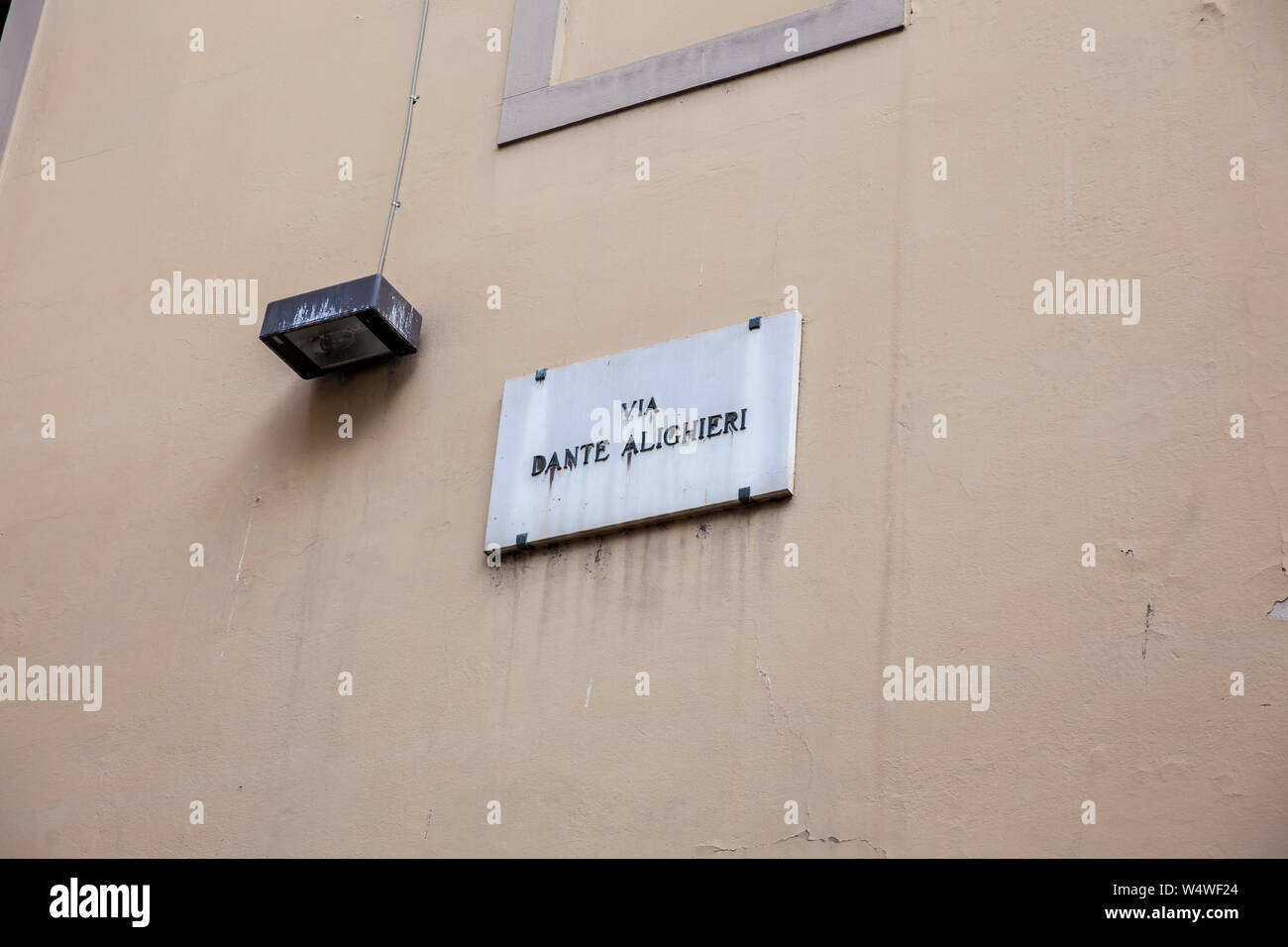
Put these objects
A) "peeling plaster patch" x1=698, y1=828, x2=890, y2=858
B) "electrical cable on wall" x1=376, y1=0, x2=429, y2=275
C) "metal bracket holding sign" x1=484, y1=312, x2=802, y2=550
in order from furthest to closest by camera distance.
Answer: "electrical cable on wall" x1=376, y1=0, x2=429, y2=275 → "metal bracket holding sign" x1=484, y1=312, x2=802, y2=550 → "peeling plaster patch" x1=698, y1=828, x2=890, y2=858

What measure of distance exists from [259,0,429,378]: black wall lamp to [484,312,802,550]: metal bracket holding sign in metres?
0.70

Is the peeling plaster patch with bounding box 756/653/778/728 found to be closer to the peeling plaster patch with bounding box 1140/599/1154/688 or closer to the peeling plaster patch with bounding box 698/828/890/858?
the peeling plaster patch with bounding box 698/828/890/858

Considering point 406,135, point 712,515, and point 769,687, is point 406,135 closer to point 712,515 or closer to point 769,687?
point 712,515

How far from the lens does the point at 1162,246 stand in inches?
237

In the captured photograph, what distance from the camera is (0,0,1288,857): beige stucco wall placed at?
549 cm

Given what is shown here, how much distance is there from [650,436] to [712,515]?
0.41 m

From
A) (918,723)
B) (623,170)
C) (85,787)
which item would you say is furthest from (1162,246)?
(85,787)

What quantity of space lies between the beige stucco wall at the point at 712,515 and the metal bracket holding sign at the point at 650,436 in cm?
10

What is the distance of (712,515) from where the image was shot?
6324mm

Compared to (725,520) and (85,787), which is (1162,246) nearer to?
(725,520)

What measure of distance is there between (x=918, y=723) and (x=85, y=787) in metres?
3.46

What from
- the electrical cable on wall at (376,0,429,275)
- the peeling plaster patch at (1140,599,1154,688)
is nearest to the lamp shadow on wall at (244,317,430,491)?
the electrical cable on wall at (376,0,429,275)

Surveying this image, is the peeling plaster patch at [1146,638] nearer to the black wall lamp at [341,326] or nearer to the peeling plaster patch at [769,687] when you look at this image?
the peeling plaster patch at [769,687]

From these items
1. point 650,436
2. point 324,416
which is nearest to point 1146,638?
point 650,436
